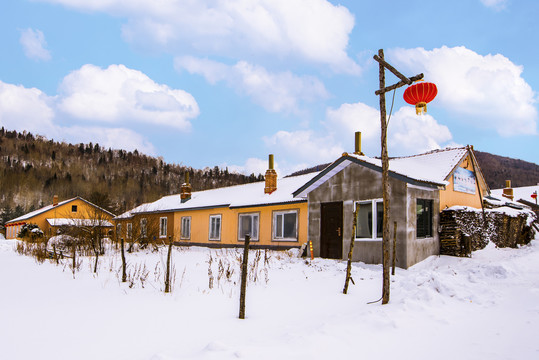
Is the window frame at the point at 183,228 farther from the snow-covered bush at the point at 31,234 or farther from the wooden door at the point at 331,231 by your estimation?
the wooden door at the point at 331,231

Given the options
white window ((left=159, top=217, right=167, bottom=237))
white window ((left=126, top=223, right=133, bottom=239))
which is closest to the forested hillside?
white window ((left=126, top=223, right=133, bottom=239))

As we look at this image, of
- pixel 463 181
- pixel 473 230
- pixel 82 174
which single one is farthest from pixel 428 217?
pixel 82 174

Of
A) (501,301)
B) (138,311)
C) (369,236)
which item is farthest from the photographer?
(369,236)

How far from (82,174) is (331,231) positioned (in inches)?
4206

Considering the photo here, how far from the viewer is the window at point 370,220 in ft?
44.3

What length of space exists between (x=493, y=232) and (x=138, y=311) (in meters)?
13.6

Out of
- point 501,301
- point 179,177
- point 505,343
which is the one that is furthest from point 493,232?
point 179,177

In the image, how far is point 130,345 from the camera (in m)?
5.14

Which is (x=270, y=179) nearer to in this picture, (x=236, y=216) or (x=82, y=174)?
(x=236, y=216)

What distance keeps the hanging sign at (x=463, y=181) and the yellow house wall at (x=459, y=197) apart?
0.15 metres

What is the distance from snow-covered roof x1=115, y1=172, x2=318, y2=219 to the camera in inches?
776

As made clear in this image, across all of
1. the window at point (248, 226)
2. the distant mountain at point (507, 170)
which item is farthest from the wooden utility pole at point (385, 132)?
the distant mountain at point (507, 170)

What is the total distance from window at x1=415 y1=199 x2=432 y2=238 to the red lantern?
5058 mm

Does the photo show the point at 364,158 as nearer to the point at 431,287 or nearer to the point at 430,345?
the point at 431,287
